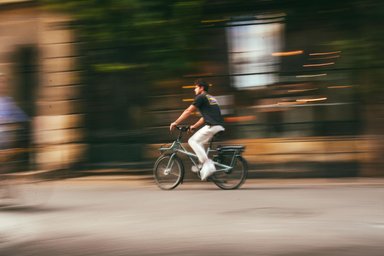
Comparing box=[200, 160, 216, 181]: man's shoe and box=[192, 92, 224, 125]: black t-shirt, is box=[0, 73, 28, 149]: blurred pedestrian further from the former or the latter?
box=[200, 160, 216, 181]: man's shoe

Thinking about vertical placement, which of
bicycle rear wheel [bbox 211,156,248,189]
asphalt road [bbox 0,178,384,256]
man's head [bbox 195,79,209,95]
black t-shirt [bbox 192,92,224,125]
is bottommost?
asphalt road [bbox 0,178,384,256]

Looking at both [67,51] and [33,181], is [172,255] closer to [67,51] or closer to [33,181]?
[33,181]

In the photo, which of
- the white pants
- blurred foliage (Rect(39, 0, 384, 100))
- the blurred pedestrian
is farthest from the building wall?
the blurred pedestrian

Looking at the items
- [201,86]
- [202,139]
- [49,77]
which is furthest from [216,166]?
[49,77]

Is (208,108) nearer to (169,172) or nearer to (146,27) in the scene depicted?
(169,172)

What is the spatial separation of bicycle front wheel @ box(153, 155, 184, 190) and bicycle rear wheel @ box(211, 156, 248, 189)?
63cm

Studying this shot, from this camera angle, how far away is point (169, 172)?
10.1 m

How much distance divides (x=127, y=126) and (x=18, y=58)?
316cm

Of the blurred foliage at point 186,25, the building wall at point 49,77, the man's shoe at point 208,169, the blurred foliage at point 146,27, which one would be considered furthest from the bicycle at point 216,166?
the building wall at point 49,77

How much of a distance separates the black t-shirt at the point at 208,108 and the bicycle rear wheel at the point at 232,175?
2.39 feet

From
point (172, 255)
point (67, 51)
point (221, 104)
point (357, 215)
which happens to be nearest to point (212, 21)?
point (221, 104)

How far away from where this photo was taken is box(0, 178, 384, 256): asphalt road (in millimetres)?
5691

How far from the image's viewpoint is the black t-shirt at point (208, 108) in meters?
9.66

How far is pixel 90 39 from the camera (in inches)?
447
